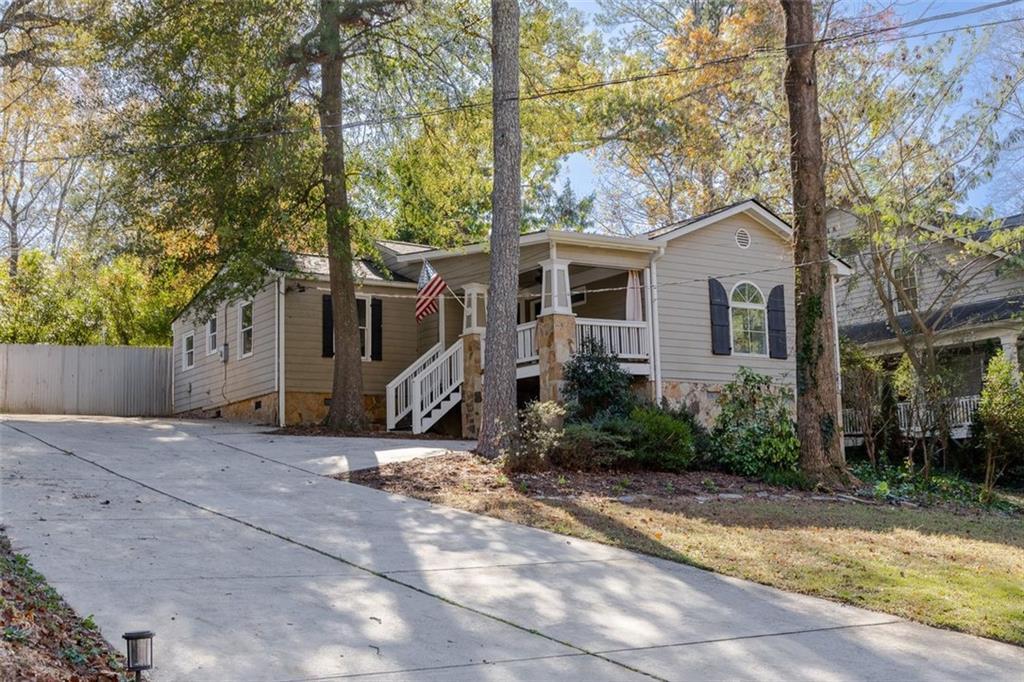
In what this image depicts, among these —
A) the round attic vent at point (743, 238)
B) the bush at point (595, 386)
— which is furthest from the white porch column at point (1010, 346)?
the bush at point (595, 386)

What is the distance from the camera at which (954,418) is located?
65.8 feet

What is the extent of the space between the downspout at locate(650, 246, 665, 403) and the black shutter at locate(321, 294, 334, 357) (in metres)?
6.70

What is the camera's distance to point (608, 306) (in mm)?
20859

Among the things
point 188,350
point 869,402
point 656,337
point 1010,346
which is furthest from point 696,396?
point 188,350

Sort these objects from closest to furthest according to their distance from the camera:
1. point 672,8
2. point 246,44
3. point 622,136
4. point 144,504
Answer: point 144,504 → point 246,44 → point 622,136 → point 672,8

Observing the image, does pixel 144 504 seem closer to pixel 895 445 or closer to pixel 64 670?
pixel 64 670

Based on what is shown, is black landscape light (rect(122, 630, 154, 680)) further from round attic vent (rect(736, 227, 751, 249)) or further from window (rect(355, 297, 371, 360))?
round attic vent (rect(736, 227, 751, 249))

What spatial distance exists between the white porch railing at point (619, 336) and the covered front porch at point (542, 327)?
0.02 metres

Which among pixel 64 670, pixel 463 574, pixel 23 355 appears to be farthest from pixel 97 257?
pixel 64 670

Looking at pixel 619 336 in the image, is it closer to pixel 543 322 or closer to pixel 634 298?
pixel 634 298

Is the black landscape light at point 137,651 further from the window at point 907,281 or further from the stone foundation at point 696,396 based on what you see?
the window at point 907,281

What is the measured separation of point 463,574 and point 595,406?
32.3ft

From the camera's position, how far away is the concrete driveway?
207 inches

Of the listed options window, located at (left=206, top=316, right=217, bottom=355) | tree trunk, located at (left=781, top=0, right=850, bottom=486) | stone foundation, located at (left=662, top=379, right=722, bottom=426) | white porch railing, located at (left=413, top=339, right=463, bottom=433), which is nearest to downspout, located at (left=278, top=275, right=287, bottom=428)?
white porch railing, located at (left=413, top=339, right=463, bottom=433)
